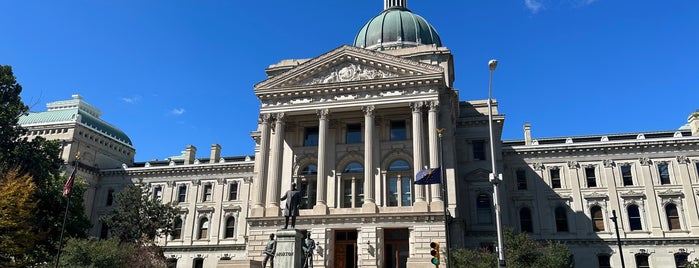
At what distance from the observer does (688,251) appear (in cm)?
4294

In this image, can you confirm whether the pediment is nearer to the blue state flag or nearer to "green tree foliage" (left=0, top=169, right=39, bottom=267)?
the blue state flag

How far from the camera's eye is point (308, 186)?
135 ft

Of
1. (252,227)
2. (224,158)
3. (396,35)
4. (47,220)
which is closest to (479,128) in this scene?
(396,35)

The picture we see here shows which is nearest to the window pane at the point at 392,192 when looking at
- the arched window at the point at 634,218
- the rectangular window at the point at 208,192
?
the arched window at the point at 634,218

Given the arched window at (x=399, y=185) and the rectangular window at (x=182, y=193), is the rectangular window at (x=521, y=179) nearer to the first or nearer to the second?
the arched window at (x=399, y=185)

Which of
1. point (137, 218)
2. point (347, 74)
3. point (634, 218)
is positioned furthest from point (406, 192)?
point (137, 218)

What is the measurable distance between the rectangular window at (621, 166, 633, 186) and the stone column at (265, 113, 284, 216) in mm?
30372

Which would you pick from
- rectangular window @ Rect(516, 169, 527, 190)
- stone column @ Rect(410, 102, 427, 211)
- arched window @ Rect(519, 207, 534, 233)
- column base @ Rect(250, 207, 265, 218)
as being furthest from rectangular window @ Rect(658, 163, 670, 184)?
column base @ Rect(250, 207, 265, 218)

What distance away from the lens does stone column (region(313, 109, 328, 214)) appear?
1470 inches

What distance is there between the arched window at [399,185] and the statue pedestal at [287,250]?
17209 mm

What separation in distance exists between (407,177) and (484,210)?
32.4 ft

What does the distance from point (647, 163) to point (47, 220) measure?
48829mm

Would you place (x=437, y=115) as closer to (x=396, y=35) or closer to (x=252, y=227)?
(x=252, y=227)

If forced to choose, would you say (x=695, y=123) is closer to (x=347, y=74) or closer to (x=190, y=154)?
(x=347, y=74)
